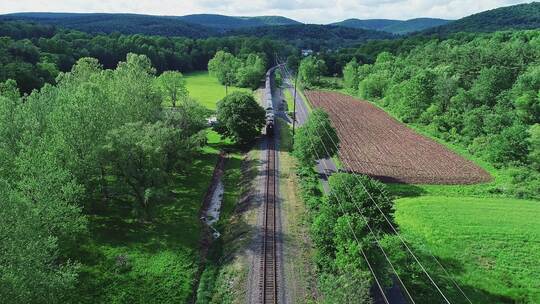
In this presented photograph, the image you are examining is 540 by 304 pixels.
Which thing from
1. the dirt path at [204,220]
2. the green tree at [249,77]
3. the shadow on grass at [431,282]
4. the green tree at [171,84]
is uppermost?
the green tree at [171,84]

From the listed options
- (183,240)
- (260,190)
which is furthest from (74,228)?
(260,190)

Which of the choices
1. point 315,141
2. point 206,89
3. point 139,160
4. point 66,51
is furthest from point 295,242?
point 66,51

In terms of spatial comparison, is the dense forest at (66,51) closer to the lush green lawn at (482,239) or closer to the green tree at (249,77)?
the green tree at (249,77)

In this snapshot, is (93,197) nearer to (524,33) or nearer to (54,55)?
(54,55)

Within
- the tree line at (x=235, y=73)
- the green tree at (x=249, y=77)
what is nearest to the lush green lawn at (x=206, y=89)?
the tree line at (x=235, y=73)

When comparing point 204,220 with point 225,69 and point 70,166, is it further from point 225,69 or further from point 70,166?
point 225,69

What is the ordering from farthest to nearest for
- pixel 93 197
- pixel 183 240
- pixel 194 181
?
pixel 194 181 < pixel 93 197 < pixel 183 240
